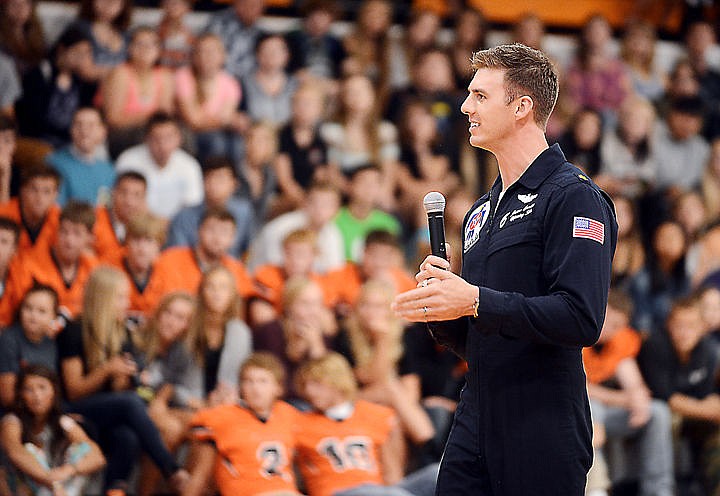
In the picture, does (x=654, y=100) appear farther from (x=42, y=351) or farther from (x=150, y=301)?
(x=42, y=351)

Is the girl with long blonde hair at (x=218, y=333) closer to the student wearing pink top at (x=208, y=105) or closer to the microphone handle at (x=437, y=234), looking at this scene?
the student wearing pink top at (x=208, y=105)

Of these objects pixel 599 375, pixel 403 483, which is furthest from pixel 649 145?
pixel 403 483

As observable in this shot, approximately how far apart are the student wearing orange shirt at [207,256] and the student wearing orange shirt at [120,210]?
0.91 feet

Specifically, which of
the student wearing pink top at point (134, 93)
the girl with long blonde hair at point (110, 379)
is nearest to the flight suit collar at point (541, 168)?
the girl with long blonde hair at point (110, 379)

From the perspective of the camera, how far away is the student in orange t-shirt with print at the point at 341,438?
5207mm

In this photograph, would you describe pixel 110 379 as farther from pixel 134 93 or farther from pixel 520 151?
pixel 520 151

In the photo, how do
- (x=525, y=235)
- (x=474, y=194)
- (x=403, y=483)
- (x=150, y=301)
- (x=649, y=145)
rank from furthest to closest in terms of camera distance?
(x=649, y=145) < (x=474, y=194) < (x=150, y=301) < (x=403, y=483) < (x=525, y=235)

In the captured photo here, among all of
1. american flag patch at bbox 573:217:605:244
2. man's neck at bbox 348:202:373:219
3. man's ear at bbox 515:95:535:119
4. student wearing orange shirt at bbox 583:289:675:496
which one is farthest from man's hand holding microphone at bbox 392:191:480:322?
man's neck at bbox 348:202:373:219

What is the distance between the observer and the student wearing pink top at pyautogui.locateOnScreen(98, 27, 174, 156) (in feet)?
20.8

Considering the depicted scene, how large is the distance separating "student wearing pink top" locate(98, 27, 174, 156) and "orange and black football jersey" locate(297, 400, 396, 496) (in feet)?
7.09

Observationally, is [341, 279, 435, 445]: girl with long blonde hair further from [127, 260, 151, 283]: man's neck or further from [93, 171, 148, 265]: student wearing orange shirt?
[93, 171, 148, 265]: student wearing orange shirt

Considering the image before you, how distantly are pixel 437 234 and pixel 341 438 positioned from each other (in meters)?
2.89

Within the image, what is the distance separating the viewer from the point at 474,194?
23.9 ft

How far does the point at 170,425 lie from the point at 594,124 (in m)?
3.96
